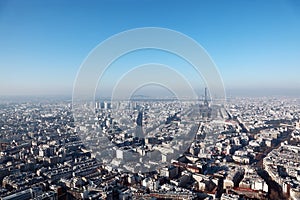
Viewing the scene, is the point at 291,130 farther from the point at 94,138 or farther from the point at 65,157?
the point at 65,157

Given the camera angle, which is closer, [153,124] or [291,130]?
[153,124]

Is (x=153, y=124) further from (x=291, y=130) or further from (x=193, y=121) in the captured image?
(x=291, y=130)

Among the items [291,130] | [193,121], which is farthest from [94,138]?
[291,130]

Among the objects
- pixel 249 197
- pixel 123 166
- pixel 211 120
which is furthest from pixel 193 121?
pixel 249 197

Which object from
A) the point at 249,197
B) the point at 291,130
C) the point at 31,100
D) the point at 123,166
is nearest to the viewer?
the point at 249,197

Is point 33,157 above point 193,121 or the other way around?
the other way around

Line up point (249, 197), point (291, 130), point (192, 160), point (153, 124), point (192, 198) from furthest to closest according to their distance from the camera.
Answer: point (291, 130)
point (153, 124)
point (192, 160)
point (249, 197)
point (192, 198)
